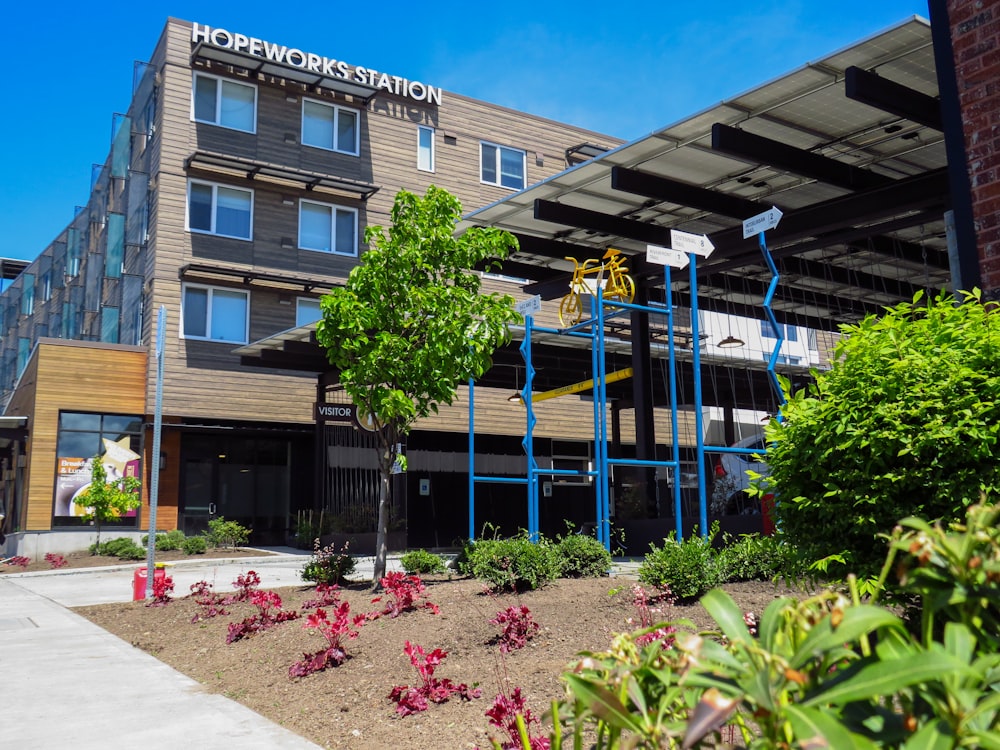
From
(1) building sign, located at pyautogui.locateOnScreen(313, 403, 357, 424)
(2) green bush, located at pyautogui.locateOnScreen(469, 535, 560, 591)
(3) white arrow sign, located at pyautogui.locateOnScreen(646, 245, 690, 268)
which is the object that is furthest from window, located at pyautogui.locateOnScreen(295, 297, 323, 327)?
(2) green bush, located at pyautogui.locateOnScreen(469, 535, 560, 591)

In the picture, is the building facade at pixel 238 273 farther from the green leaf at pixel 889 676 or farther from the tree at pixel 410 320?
the green leaf at pixel 889 676

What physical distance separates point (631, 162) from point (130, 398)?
A: 1837cm

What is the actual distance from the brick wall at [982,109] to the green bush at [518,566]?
5.18 meters

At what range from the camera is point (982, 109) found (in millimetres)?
7070

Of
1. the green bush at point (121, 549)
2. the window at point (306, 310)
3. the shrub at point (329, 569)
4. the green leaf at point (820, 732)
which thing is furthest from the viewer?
the window at point (306, 310)

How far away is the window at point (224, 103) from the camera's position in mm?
27875

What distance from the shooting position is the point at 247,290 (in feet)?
91.4

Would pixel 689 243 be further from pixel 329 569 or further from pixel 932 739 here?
pixel 932 739

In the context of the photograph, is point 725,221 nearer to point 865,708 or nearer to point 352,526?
point 352,526

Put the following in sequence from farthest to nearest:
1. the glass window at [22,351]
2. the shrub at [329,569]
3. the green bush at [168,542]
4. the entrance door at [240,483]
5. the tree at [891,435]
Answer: the glass window at [22,351], the entrance door at [240,483], the green bush at [168,542], the shrub at [329,569], the tree at [891,435]

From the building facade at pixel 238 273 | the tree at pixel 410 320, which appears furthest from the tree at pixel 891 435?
the building facade at pixel 238 273

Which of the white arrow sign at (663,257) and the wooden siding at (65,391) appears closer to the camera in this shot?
the white arrow sign at (663,257)

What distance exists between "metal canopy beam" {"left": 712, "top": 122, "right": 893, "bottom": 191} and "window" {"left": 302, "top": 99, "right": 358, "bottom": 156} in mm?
20034

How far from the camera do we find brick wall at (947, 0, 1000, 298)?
22.4ft
